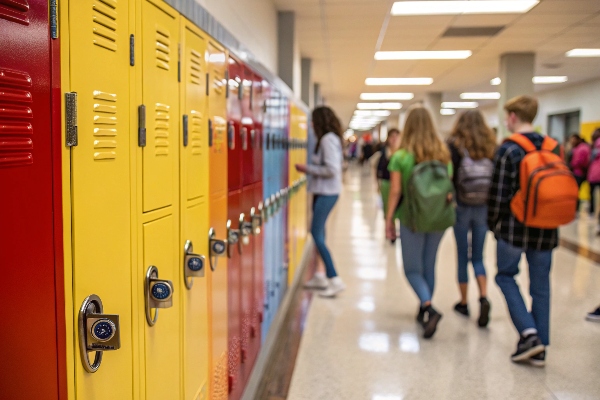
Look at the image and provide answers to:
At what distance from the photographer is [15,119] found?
86 centimetres

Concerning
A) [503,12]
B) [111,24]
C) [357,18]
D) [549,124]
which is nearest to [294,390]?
[111,24]

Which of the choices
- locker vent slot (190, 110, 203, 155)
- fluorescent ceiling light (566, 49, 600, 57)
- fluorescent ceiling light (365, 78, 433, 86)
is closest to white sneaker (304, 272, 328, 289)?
locker vent slot (190, 110, 203, 155)

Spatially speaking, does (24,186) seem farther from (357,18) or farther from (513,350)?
(357,18)

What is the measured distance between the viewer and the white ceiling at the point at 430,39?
19.8 ft

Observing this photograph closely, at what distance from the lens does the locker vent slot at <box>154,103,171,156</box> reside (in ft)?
4.81

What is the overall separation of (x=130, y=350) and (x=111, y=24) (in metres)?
0.70

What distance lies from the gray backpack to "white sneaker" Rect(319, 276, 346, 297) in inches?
52.6

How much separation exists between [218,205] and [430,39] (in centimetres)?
619

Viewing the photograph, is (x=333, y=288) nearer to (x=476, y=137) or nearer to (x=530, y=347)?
(x=476, y=137)

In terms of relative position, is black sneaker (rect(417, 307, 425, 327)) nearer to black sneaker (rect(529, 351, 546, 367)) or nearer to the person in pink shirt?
black sneaker (rect(529, 351, 546, 367))

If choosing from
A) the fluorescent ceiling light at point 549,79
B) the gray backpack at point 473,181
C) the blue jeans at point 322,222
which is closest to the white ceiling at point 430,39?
the fluorescent ceiling light at point 549,79

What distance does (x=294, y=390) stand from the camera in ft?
9.84

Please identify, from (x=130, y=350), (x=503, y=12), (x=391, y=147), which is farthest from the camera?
(x=391, y=147)

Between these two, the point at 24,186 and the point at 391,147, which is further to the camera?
the point at 391,147
